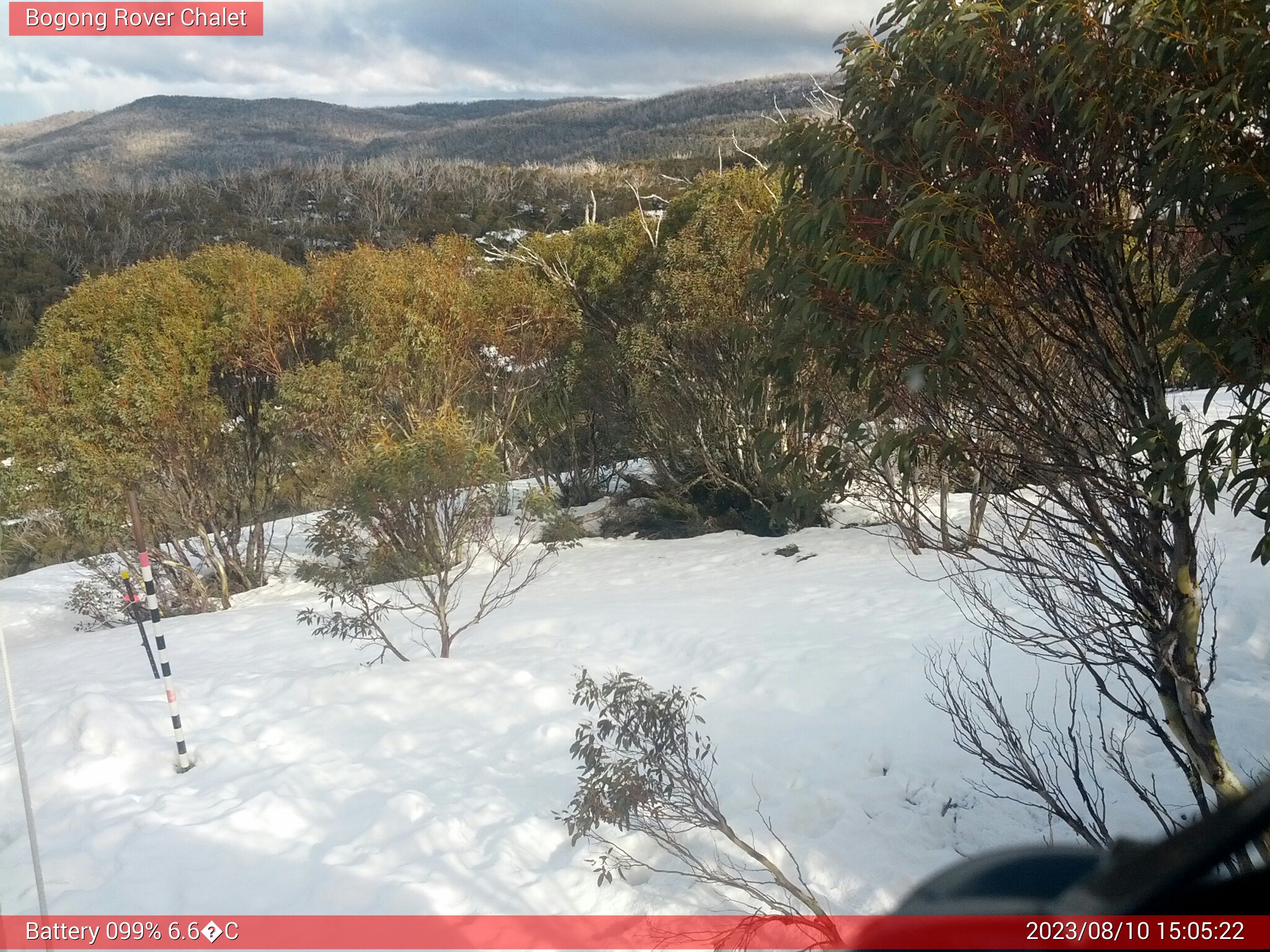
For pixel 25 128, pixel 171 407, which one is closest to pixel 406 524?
pixel 171 407

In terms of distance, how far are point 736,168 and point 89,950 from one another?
485 inches

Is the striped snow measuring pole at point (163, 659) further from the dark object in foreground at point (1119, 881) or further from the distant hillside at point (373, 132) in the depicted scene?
the distant hillside at point (373, 132)

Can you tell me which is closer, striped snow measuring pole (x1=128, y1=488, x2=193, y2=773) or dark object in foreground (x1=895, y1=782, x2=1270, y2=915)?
dark object in foreground (x1=895, y1=782, x2=1270, y2=915)

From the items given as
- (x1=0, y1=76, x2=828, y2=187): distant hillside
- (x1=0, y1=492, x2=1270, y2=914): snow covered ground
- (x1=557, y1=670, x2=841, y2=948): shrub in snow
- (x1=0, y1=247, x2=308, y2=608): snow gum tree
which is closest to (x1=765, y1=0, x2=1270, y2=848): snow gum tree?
(x1=557, y1=670, x2=841, y2=948): shrub in snow

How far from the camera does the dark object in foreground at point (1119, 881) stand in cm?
84

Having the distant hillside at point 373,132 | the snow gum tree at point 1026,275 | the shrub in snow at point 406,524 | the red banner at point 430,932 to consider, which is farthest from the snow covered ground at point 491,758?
the distant hillside at point 373,132

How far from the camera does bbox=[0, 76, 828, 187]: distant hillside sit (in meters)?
39.0

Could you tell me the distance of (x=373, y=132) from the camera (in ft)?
208

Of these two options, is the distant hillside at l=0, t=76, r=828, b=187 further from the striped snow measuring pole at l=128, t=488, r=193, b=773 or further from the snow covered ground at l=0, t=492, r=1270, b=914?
the striped snow measuring pole at l=128, t=488, r=193, b=773

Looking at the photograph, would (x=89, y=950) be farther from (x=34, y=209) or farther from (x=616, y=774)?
(x=34, y=209)

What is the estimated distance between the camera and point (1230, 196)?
7.62 feet

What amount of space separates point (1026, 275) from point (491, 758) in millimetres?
4238

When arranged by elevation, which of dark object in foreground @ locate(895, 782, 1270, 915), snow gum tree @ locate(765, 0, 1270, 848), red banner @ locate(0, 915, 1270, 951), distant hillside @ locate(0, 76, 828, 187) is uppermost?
distant hillside @ locate(0, 76, 828, 187)

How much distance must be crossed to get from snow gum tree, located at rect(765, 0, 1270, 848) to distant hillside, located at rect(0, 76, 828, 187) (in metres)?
24.1
